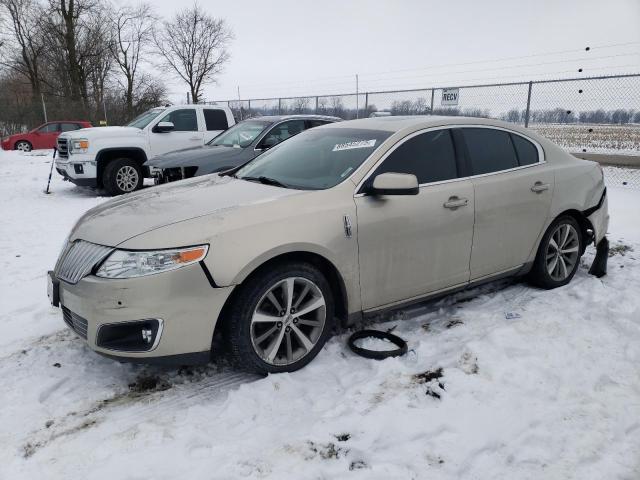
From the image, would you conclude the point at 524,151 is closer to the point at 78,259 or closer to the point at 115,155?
the point at 78,259

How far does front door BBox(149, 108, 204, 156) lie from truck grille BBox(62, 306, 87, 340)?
7.79 meters

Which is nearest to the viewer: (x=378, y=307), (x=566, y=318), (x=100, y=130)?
(x=378, y=307)

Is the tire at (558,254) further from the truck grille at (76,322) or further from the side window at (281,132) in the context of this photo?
the side window at (281,132)

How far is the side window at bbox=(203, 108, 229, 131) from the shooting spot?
11.0 m

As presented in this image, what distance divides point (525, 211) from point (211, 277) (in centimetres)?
278

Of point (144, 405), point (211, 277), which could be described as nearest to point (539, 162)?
point (211, 277)

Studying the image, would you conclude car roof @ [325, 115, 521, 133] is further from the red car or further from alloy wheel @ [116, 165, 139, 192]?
the red car

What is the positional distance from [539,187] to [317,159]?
78.5 inches

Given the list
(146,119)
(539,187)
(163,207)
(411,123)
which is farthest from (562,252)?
(146,119)

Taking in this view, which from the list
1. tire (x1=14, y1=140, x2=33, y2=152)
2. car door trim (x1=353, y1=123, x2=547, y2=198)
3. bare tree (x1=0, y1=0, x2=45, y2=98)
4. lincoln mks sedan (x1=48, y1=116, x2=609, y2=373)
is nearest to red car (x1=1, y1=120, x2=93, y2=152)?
tire (x1=14, y1=140, x2=33, y2=152)

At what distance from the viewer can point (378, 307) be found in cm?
347

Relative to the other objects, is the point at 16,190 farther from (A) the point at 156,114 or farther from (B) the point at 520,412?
(B) the point at 520,412

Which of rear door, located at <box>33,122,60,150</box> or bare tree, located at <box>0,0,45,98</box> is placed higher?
bare tree, located at <box>0,0,45,98</box>

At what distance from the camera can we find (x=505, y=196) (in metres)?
4.00
